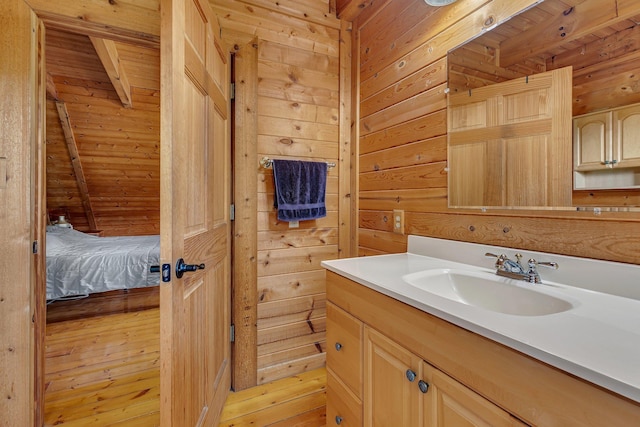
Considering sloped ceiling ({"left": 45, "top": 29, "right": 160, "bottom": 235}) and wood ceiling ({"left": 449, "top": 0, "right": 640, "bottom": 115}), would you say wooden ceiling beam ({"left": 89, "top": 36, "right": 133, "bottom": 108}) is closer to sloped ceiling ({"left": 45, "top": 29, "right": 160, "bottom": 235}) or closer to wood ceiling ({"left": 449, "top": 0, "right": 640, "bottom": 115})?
sloped ceiling ({"left": 45, "top": 29, "right": 160, "bottom": 235})

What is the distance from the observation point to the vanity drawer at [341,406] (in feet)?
3.34

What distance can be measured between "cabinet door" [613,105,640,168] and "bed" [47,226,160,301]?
294cm

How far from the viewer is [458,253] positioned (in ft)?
4.00

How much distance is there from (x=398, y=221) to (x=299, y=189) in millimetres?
634

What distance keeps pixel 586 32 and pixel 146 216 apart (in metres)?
5.12

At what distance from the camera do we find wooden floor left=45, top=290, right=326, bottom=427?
4.83 ft

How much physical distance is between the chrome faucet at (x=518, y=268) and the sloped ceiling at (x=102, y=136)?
3.01 m

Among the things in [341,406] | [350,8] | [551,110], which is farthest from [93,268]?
[551,110]

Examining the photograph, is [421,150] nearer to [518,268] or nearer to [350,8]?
[518,268]

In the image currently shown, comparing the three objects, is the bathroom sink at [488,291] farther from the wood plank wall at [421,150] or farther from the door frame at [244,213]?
the door frame at [244,213]

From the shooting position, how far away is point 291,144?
1794mm

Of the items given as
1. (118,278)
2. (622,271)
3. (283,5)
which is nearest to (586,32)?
(622,271)

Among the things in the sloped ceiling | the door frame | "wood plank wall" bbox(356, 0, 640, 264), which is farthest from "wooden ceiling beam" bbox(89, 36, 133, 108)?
"wood plank wall" bbox(356, 0, 640, 264)

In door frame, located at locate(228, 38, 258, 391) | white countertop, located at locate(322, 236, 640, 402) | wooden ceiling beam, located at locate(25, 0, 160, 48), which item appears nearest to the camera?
white countertop, located at locate(322, 236, 640, 402)
